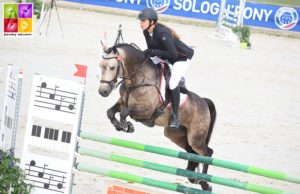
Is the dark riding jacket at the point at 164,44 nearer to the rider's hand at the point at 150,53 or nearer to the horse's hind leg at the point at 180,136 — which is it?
the rider's hand at the point at 150,53

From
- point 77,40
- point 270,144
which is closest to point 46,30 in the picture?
point 77,40

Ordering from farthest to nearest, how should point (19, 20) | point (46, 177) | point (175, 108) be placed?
point (19, 20) < point (175, 108) < point (46, 177)

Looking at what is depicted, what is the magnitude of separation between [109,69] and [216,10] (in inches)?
980

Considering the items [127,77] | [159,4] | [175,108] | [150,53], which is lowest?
[175,108]

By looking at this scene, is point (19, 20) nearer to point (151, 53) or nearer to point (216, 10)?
point (151, 53)

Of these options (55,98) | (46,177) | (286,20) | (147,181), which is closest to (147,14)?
(55,98)

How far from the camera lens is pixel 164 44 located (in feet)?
23.4

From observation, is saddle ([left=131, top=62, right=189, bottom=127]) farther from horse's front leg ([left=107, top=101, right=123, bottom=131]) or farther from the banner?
the banner

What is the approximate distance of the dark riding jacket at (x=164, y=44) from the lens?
23.3ft

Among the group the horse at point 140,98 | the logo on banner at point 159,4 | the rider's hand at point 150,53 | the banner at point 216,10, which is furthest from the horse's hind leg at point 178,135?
the logo on banner at point 159,4

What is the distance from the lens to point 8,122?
20.9 feet

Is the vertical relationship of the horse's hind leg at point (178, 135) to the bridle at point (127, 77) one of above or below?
below

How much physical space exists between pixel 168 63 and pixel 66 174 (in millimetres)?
1887

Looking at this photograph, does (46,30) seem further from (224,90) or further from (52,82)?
(52,82)
